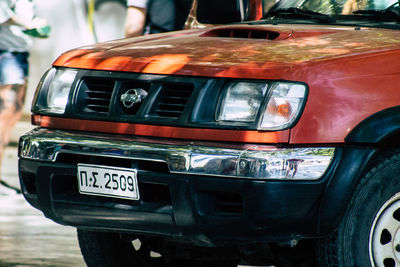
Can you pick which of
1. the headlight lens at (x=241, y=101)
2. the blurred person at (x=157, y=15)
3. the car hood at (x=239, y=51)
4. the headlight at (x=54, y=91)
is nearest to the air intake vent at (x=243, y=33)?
the car hood at (x=239, y=51)

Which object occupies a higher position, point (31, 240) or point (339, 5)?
point (339, 5)

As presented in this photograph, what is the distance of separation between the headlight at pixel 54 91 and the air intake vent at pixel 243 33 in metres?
Result: 0.77

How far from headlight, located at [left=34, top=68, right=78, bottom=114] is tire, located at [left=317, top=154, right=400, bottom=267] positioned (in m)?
1.48

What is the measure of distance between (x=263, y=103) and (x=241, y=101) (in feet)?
0.38

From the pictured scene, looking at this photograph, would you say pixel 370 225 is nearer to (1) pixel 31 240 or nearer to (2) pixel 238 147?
(2) pixel 238 147

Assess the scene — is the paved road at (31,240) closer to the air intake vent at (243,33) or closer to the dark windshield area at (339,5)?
the air intake vent at (243,33)

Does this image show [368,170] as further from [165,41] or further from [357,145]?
[165,41]

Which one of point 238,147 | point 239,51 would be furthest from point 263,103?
point 239,51

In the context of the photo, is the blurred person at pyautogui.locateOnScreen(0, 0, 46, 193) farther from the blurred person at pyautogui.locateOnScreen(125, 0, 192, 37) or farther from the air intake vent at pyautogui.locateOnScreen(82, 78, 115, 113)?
the air intake vent at pyautogui.locateOnScreen(82, 78, 115, 113)

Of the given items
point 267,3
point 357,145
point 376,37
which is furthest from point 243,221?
point 267,3

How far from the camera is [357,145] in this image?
4.13 meters

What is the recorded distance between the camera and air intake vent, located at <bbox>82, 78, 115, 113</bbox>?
4.61m

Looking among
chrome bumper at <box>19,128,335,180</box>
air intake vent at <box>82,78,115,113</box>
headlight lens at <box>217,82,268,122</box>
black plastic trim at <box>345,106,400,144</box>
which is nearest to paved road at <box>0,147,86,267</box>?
air intake vent at <box>82,78,115,113</box>

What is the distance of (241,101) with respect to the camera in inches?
165
